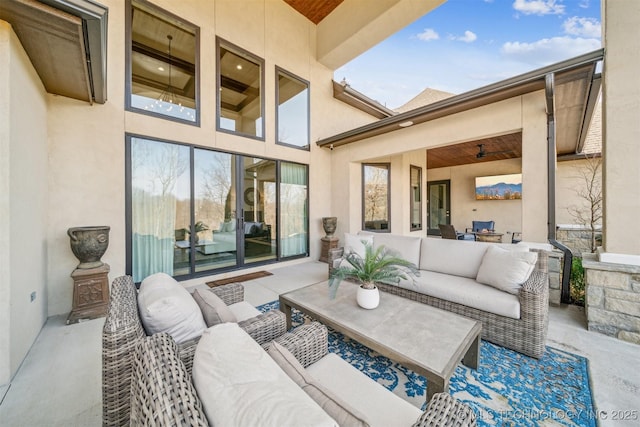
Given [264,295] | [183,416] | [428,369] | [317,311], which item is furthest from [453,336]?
[264,295]

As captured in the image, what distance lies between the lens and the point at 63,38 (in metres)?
2.07

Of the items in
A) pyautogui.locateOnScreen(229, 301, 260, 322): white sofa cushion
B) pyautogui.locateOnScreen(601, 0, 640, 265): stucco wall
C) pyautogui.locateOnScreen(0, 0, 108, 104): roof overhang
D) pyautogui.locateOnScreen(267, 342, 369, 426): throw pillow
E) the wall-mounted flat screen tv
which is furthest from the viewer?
the wall-mounted flat screen tv

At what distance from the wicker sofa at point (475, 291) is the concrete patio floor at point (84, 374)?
1.54ft

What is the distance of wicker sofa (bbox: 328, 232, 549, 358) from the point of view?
2.20 meters

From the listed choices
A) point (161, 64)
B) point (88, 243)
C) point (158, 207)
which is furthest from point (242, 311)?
point (161, 64)

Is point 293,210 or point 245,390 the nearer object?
point 245,390

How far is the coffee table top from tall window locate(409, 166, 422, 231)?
517 centimetres

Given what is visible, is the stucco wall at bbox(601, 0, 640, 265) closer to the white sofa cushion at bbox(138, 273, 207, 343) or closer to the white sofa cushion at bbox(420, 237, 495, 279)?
the white sofa cushion at bbox(420, 237, 495, 279)

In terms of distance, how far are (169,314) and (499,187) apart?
418 inches

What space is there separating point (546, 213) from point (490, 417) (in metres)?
3.04

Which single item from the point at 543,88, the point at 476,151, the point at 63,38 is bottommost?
the point at 63,38

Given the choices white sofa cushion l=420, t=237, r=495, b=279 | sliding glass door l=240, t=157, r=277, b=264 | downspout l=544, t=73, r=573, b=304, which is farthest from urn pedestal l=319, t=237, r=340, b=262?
downspout l=544, t=73, r=573, b=304

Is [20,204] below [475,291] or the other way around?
the other way around

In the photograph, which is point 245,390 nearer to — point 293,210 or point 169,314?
point 169,314
